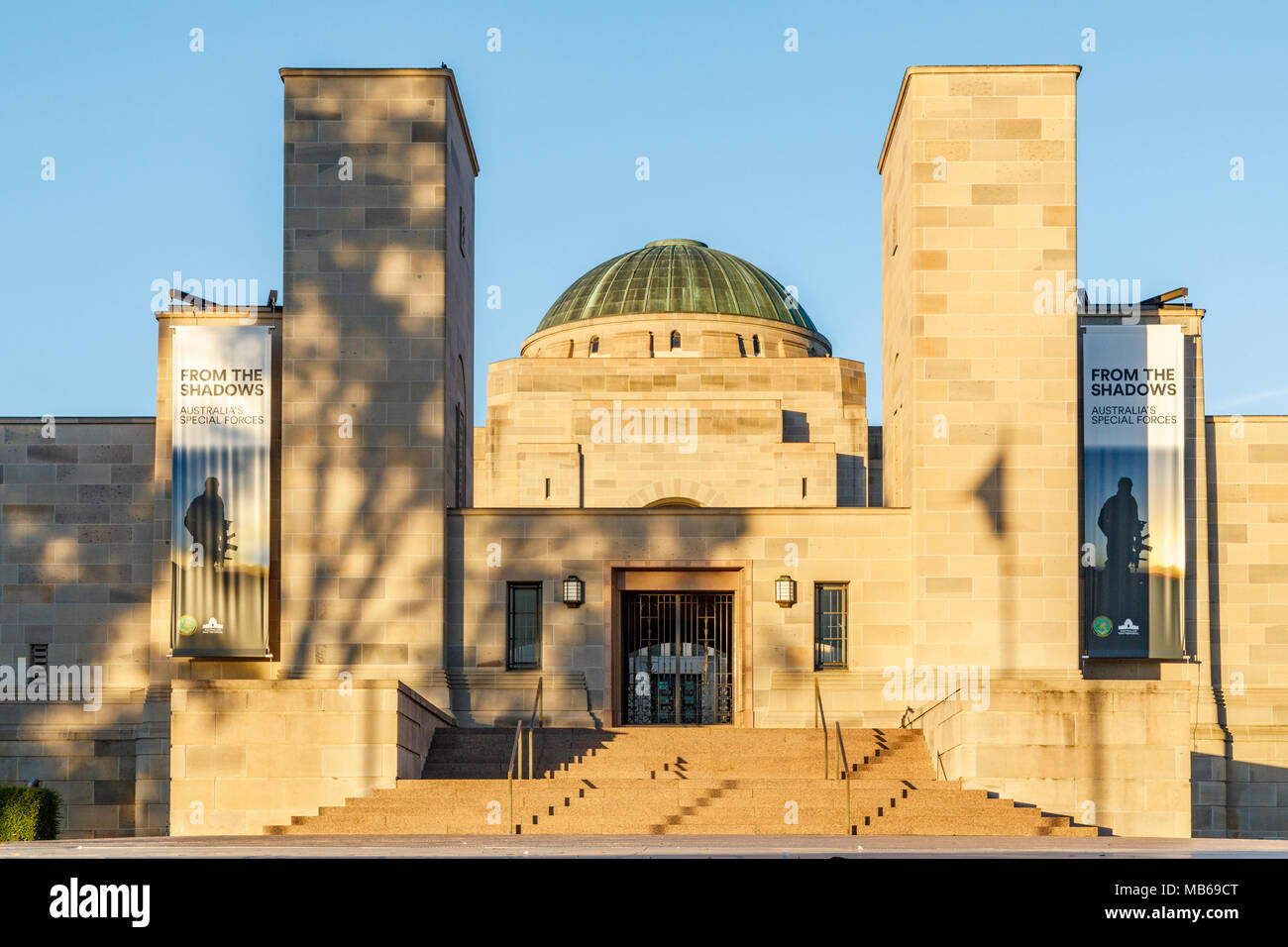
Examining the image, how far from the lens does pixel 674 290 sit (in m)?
52.6

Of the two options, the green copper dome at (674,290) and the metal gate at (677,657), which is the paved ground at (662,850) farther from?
the green copper dome at (674,290)

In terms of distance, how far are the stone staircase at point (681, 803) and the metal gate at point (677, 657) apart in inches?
170

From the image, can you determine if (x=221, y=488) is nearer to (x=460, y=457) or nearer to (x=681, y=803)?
(x=460, y=457)

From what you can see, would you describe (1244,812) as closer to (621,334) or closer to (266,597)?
(266,597)

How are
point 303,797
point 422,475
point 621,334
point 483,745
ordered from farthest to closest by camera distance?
point 621,334 → point 422,475 → point 483,745 → point 303,797

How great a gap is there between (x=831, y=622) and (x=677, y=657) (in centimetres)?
265

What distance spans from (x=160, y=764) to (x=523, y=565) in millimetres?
7569

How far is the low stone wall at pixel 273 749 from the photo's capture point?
20.4 metres

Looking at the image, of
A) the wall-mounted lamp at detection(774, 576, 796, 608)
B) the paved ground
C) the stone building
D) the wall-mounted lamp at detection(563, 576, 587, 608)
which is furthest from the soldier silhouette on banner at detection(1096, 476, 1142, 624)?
the paved ground

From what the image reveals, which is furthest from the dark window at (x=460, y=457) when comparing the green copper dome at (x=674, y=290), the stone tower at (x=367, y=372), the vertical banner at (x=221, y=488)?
the green copper dome at (x=674, y=290)

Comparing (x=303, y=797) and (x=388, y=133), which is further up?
(x=388, y=133)
